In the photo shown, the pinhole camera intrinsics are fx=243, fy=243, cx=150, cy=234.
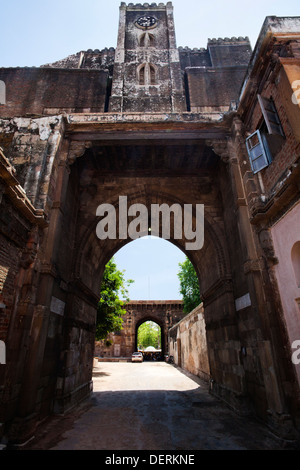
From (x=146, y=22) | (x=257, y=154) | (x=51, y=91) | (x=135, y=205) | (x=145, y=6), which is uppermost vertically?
(x=145, y=6)

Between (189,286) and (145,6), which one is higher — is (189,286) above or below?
below

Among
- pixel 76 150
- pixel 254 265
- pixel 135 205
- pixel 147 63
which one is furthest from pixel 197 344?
pixel 147 63

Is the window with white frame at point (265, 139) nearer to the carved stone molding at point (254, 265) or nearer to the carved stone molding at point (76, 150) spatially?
the carved stone molding at point (254, 265)

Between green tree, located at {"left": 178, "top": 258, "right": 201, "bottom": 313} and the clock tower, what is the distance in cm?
1547

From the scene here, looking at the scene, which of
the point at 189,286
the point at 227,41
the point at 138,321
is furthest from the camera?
the point at 138,321

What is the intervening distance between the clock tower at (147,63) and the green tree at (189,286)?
15.5 meters

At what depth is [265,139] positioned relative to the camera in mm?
5641

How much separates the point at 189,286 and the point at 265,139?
1883 cm

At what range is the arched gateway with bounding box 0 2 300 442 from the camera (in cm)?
446

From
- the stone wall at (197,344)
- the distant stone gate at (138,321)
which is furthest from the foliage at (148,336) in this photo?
the stone wall at (197,344)

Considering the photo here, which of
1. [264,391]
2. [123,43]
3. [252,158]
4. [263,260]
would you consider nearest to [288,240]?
[263,260]

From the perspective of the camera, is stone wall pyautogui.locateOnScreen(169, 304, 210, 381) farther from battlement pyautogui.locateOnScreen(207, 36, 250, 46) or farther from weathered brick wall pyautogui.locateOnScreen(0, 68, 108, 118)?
battlement pyautogui.locateOnScreen(207, 36, 250, 46)

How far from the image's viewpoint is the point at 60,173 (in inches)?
251

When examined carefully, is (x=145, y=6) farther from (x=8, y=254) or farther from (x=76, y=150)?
(x=8, y=254)
